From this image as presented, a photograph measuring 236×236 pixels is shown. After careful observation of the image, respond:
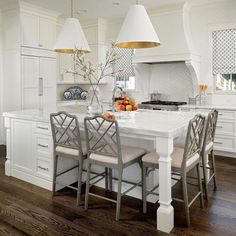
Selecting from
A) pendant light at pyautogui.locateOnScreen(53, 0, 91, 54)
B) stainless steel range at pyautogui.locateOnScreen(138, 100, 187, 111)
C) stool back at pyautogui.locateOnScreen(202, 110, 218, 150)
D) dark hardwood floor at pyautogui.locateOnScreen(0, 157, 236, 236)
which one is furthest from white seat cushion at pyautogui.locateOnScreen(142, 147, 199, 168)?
stainless steel range at pyautogui.locateOnScreen(138, 100, 187, 111)

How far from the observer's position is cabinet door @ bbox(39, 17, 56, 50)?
5730mm

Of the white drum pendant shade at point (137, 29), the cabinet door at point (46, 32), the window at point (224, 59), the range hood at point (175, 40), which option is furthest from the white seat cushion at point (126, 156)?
the cabinet door at point (46, 32)

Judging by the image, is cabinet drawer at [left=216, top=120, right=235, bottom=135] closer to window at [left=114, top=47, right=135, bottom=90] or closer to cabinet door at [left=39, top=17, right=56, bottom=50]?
window at [left=114, top=47, right=135, bottom=90]

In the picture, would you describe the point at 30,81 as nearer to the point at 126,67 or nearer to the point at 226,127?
the point at 126,67

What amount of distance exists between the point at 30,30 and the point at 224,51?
3908mm

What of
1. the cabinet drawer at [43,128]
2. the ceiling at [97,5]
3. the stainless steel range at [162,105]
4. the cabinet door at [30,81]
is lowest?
the cabinet drawer at [43,128]

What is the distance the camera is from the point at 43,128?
340 centimetres

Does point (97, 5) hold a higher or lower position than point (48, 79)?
higher

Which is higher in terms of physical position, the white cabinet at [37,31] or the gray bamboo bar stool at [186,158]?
the white cabinet at [37,31]

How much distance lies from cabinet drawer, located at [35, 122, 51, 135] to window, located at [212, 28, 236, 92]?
3.61 meters

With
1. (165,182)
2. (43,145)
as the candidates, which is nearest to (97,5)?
(43,145)

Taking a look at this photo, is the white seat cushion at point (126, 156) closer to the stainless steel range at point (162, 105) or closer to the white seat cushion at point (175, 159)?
the white seat cushion at point (175, 159)

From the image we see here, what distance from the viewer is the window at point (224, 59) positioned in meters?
5.15

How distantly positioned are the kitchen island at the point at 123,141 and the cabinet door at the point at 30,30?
2.24m
